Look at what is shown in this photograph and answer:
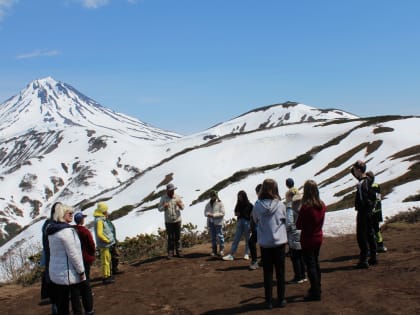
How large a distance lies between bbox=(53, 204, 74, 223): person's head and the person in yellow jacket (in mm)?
4142

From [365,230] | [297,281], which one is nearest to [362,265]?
[365,230]

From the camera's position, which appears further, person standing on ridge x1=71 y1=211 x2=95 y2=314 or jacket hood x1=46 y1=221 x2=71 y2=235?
person standing on ridge x1=71 y1=211 x2=95 y2=314

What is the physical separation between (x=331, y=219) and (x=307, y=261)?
32.4ft

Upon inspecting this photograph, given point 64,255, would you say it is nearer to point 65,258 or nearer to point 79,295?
point 65,258

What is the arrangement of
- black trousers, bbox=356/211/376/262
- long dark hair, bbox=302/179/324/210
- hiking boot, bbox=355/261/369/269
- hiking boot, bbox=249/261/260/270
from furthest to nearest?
hiking boot, bbox=249/261/260/270, hiking boot, bbox=355/261/369/269, black trousers, bbox=356/211/376/262, long dark hair, bbox=302/179/324/210

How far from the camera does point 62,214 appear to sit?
7809 millimetres

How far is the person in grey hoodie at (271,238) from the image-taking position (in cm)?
871

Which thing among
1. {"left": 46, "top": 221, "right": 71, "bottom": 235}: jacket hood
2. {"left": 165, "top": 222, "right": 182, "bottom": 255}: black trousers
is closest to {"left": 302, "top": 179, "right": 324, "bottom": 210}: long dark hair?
{"left": 46, "top": 221, "right": 71, "bottom": 235}: jacket hood

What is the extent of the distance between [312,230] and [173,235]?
740 cm

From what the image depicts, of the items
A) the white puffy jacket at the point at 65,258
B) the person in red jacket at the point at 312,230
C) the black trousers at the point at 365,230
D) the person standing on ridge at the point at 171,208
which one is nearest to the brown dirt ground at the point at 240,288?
the person in red jacket at the point at 312,230

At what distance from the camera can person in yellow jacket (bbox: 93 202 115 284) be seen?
40.0 ft

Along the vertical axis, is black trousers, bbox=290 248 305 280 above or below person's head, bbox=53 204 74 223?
below

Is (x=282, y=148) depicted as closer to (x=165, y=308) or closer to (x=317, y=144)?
(x=317, y=144)

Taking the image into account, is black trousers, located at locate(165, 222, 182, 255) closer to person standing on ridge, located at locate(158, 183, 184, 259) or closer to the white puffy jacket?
person standing on ridge, located at locate(158, 183, 184, 259)
